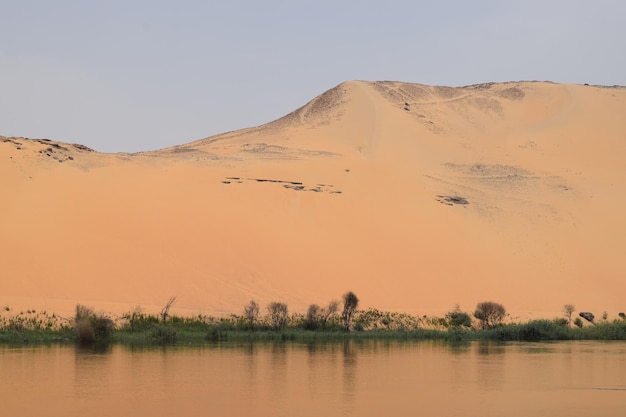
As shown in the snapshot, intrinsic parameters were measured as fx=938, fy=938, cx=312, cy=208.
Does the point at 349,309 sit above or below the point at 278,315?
above

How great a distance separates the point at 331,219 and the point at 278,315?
11.0 metres

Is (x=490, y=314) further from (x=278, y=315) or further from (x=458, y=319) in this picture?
(x=278, y=315)

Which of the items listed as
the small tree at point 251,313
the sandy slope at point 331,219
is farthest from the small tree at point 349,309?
the small tree at point 251,313

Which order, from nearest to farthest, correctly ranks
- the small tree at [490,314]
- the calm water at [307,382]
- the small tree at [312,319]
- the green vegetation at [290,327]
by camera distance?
1. the calm water at [307,382]
2. the green vegetation at [290,327]
3. the small tree at [312,319]
4. the small tree at [490,314]

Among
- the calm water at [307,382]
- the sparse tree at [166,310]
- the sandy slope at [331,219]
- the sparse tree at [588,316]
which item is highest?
the sandy slope at [331,219]

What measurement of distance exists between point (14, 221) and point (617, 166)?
3447cm

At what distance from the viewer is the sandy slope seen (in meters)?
34.5

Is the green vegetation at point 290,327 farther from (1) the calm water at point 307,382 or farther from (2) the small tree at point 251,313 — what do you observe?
(1) the calm water at point 307,382

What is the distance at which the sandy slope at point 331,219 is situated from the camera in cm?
3447

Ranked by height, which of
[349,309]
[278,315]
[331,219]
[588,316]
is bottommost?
[588,316]

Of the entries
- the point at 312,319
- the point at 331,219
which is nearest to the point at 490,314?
the point at 312,319

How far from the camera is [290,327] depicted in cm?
3188

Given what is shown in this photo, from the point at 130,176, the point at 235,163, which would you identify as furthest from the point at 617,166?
the point at 130,176

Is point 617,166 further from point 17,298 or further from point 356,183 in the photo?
point 17,298
